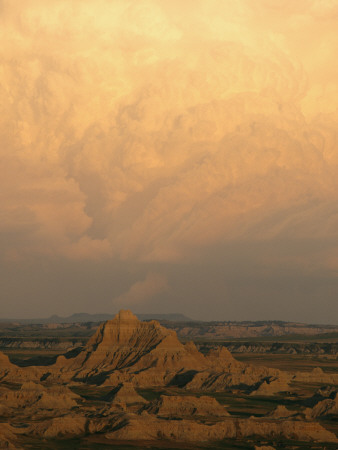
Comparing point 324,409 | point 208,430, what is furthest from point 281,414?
point 208,430

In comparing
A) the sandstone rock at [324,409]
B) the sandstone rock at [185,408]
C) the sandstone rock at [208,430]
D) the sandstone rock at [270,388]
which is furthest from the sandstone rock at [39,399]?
the sandstone rock at [270,388]

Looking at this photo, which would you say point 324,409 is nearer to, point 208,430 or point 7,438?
point 208,430

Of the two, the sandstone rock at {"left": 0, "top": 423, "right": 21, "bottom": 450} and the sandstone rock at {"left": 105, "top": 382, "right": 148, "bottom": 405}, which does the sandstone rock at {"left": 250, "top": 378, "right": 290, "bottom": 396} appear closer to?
the sandstone rock at {"left": 105, "top": 382, "right": 148, "bottom": 405}

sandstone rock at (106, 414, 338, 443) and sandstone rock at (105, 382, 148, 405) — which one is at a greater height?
sandstone rock at (105, 382, 148, 405)

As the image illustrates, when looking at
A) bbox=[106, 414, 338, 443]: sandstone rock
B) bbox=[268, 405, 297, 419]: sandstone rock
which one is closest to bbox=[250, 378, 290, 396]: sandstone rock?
bbox=[268, 405, 297, 419]: sandstone rock

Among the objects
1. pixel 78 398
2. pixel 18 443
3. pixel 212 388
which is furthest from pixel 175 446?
pixel 212 388

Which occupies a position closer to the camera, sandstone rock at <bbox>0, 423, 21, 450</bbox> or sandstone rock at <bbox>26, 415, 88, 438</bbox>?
sandstone rock at <bbox>0, 423, 21, 450</bbox>

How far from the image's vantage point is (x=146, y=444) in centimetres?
11706

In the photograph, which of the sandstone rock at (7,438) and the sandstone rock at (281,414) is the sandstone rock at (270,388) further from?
the sandstone rock at (7,438)

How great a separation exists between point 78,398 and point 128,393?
11.0 meters

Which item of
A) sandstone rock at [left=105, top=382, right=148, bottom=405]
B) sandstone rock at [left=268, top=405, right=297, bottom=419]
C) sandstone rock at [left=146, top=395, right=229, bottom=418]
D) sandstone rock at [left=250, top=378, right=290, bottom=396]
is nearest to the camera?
sandstone rock at [left=268, top=405, right=297, bottom=419]

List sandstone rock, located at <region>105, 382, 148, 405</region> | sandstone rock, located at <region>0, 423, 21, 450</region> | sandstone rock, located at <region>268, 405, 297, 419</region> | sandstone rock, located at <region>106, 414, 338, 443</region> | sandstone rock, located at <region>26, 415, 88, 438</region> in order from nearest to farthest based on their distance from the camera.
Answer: sandstone rock, located at <region>0, 423, 21, 450</region> → sandstone rock, located at <region>106, 414, 338, 443</region> → sandstone rock, located at <region>26, 415, 88, 438</region> → sandstone rock, located at <region>268, 405, 297, 419</region> → sandstone rock, located at <region>105, 382, 148, 405</region>

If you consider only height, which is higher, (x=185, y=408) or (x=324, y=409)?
(x=324, y=409)

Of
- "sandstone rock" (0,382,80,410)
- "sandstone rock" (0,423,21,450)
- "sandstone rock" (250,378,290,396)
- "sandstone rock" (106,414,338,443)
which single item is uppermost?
"sandstone rock" (250,378,290,396)
